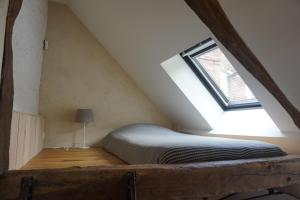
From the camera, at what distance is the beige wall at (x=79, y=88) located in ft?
12.0

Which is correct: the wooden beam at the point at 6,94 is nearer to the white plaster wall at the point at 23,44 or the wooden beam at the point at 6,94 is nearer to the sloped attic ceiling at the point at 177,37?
the white plaster wall at the point at 23,44

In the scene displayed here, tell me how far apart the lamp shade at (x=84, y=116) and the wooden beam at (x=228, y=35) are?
8.49 feet

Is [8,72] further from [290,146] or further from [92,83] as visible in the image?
[92,83]

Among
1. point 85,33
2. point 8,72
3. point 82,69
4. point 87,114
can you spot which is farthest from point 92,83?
point 8,72

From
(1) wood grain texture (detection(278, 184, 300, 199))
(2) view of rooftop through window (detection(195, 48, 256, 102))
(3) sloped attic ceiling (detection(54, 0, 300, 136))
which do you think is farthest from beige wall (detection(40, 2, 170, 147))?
(1) wood grain texture (detection(278, 184, 300, 199))

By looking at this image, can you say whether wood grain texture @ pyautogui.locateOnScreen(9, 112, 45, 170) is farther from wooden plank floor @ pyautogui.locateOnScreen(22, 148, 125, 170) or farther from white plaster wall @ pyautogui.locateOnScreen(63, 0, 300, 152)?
white plaster wall @ pyautogui.locateOnScreen(63, 0, 300, 152)

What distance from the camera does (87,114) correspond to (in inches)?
138

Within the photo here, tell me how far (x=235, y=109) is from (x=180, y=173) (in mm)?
2147

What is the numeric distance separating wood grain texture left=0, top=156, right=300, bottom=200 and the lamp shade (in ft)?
7.99

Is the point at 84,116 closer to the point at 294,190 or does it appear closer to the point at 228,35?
the point at 228,35

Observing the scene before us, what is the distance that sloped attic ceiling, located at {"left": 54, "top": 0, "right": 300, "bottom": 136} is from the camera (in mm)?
1654

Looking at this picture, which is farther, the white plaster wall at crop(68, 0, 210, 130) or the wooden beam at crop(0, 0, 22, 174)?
the white plaster wall at crop(68, 0, 210, 130)

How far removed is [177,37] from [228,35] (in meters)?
1.16

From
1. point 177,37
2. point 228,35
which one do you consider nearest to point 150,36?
point 177,37
